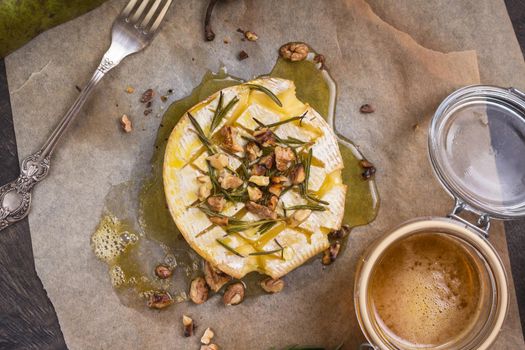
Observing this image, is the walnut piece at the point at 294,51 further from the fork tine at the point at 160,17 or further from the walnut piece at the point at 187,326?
the walnut piece at the point at 187,326

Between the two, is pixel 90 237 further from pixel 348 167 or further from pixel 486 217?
pixel 486 217

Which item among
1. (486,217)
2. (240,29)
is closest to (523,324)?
(486,217)

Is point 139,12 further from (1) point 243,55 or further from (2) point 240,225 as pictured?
(2) point 240,225

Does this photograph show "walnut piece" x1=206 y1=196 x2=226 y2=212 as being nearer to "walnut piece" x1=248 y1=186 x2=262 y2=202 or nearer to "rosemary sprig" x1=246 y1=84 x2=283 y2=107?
"walnut piece" x1=248 y1=186 x2=262 y2=202

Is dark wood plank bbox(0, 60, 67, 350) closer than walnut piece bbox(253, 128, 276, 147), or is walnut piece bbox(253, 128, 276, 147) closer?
walnut piece bbox(253, 128, 276, 147)

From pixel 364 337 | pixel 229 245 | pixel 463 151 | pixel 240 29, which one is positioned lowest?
pixel 364 337

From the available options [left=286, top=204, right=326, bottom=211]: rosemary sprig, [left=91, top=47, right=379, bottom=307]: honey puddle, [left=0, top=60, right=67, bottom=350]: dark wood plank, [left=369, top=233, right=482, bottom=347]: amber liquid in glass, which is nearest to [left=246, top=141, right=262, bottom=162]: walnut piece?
[left=286, top=204, right=326, bottom=211]: rosemary sprig
